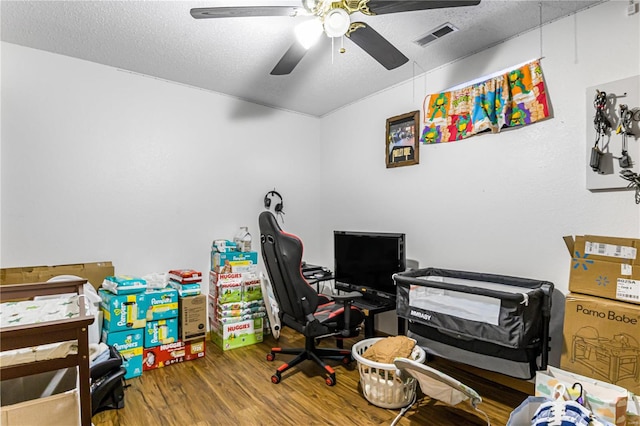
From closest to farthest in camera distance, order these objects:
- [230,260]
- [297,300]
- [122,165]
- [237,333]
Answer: [297,300] → [122,165] → [237,333] → [230,260]

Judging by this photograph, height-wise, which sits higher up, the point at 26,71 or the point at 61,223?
the point at 26,71

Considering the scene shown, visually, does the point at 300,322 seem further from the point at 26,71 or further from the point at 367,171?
the point at 26,71

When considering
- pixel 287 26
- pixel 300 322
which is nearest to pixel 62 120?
pixel 287 26

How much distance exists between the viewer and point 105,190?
2977 mm

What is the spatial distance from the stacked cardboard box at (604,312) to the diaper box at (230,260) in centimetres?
261

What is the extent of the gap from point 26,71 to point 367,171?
10.3 ft

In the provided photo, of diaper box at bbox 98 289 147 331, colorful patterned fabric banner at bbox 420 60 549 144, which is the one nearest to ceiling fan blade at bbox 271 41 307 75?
colorful patterned fabric banner at bbox 420 60 549 144

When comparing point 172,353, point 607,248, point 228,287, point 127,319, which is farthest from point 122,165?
point 607,248

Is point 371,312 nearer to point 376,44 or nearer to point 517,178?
point 517,178

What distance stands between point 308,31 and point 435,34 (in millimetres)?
1208

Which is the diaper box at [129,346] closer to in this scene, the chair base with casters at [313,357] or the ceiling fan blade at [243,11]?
the chair base with casters at [313,357]

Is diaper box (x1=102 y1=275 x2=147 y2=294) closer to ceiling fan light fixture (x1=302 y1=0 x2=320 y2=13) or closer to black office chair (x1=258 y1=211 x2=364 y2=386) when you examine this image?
black office chair (x1=258 y1=211 x2=364 y2=386)

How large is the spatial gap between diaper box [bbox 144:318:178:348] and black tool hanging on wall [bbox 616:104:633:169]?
3.41 metres

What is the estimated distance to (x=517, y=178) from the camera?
2.47 metres
